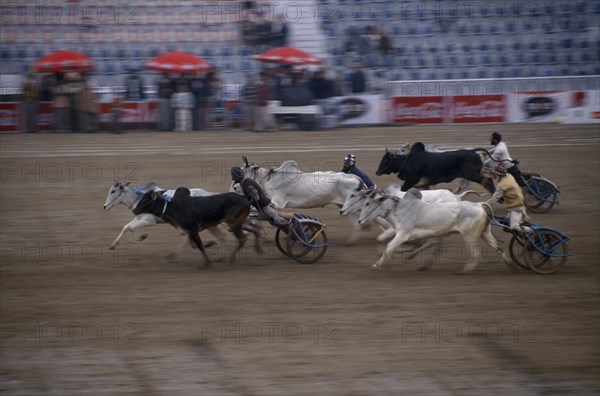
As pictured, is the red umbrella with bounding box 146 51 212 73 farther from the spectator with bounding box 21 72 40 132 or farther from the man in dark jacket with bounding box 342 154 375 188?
the man in dark jacket with bounding box 342 154 375 188

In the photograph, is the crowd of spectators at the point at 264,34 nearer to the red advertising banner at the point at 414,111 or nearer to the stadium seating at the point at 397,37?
→ the stadium seating at the point at 397,37

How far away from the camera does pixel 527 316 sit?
30.4ft

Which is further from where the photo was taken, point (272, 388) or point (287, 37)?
point (287, 37)

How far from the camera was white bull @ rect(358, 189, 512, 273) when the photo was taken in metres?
10.6

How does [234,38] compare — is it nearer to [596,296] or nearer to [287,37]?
[287,37]

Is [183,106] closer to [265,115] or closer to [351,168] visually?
[265,115]

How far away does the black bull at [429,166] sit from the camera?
43.6 ft

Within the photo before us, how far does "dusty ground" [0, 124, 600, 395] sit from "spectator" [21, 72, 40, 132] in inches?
445

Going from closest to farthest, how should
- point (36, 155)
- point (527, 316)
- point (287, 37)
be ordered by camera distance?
point (527, 316)
point (36, 155)
point (287, 37)

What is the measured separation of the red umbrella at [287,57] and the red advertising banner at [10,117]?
8138 mm

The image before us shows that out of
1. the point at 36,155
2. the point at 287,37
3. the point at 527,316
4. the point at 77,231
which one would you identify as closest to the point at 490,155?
the point at 527,316

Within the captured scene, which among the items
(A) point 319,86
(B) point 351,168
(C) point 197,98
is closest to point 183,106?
(C) point 197,98

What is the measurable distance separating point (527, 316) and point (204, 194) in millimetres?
4903

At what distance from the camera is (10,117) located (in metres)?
26.1
